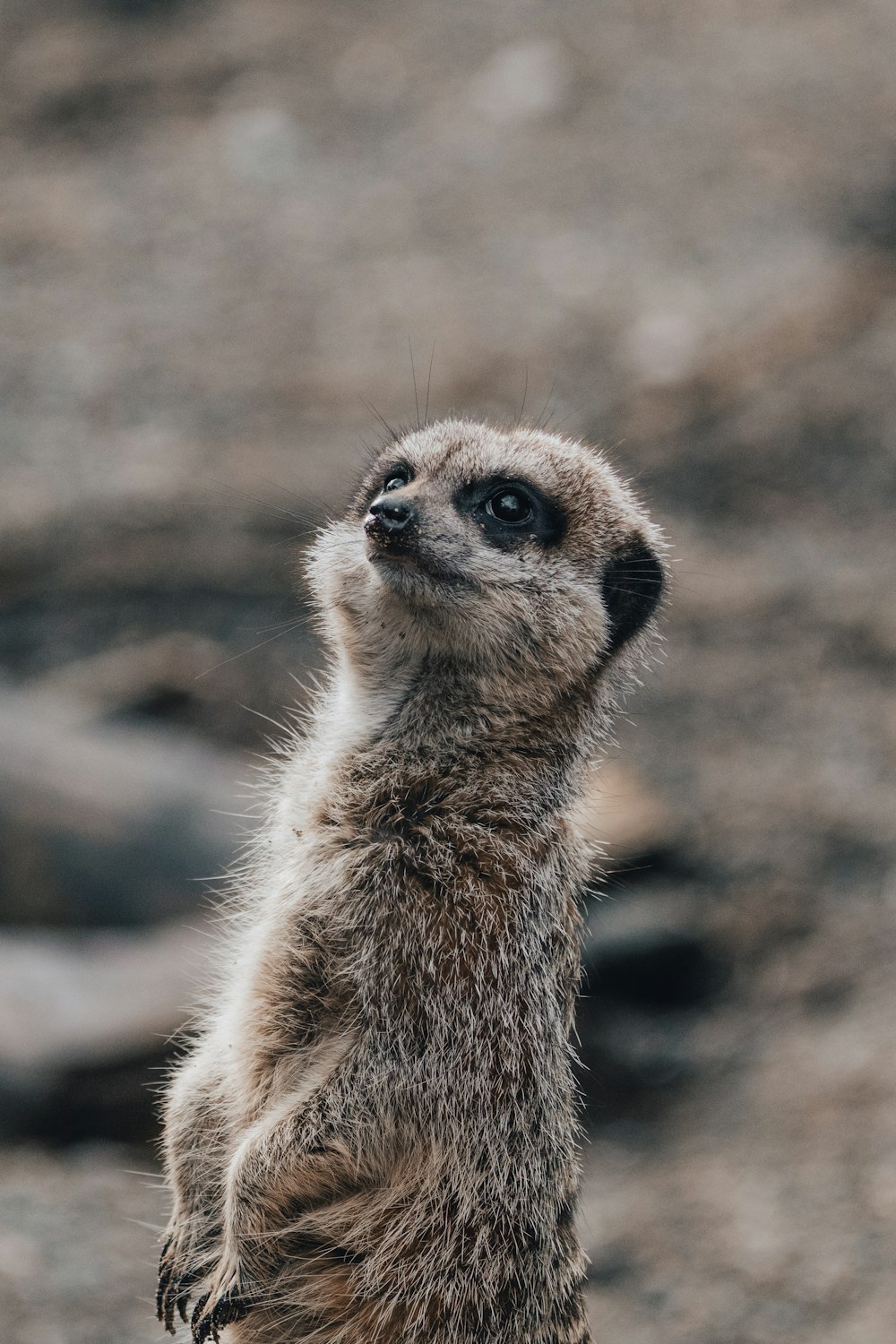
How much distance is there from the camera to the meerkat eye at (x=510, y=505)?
286 cm

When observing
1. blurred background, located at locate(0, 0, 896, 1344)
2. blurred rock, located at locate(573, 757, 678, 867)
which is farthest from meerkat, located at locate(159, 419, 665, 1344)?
blurred rock, located at locate(573, 757, 678, 867)

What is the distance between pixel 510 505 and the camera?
2.86 meters

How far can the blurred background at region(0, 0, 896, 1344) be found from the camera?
4645 mm

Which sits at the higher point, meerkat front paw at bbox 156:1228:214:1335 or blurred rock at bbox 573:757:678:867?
blurred rock at bbox 573:757:678:867

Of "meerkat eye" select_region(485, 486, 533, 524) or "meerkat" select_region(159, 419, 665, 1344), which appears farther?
"meerkat eye" select_region(485, 486, 533, 524)

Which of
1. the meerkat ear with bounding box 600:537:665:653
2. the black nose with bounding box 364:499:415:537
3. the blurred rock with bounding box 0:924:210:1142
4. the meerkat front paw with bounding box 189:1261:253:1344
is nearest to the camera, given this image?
the meerkat front paw with bounding box 189:1261:253:1344

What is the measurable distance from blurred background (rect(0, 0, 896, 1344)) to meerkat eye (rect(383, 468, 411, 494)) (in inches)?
15.0

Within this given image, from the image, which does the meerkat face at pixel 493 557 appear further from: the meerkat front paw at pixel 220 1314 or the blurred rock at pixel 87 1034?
the blurred rock at pixel 87 1034

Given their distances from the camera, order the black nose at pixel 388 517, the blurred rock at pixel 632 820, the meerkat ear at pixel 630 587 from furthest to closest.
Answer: the blurred rock at pixel 632 820 → the meerkat ear at pixel 630 587 → the black nose at pixel 388 517

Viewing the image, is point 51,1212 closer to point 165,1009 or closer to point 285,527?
point 165,1009

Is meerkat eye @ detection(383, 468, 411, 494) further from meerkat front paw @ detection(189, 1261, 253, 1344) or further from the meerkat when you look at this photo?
meerkat front paw @ detection(189, 1261, 253, 1344)

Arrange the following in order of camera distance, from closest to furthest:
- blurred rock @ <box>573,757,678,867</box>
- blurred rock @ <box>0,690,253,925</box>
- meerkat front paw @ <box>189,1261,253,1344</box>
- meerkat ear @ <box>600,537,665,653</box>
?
1. meerkat front paw @ <box>189,1261,253,1344</box>
2. meerkat ear @ <box>600,537,665,653</box>
3. blurred rock @ <box>0,690,253,925</box>
4. blurred rock @ <box>573,757,678,867</box>

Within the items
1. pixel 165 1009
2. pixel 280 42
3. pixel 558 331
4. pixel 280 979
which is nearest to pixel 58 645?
pixel 165 1009

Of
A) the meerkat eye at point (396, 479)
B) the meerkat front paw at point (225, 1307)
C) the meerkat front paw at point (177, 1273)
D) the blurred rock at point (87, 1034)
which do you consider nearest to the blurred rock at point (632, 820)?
the blurred rock at point (87, 1034)
